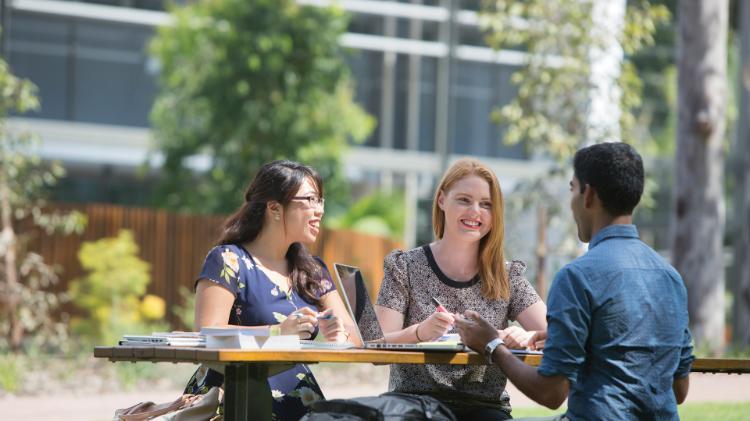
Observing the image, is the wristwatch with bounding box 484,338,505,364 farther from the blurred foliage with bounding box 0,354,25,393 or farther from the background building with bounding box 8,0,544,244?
the background building with bounding box 8,0,544,244

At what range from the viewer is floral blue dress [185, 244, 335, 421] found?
4727mm

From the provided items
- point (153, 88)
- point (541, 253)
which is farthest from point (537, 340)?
point (153, 88)

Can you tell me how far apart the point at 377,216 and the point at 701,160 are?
1419 cm

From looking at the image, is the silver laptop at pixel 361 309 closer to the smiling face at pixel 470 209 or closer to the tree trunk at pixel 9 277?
the smiling face at pixel 470 209

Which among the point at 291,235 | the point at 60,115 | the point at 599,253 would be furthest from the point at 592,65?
the point at 60,115

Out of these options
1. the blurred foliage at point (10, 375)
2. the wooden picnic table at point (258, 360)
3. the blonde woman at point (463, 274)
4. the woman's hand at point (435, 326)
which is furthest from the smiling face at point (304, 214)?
the blurred foliage at point (10, 375)

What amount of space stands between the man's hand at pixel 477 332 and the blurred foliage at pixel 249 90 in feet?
58.8

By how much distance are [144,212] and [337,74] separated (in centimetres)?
600

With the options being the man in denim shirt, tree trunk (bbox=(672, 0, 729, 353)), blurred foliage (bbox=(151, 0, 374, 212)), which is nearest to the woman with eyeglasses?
the man in denim shirt

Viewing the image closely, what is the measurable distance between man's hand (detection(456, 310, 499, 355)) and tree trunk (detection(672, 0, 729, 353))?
36.8ft

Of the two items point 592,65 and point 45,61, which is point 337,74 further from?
point 45,61

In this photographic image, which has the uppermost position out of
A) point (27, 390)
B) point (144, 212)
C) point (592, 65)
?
point (592, 65)

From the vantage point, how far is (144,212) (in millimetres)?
18219

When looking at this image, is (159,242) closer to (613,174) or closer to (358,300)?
(358,300)
